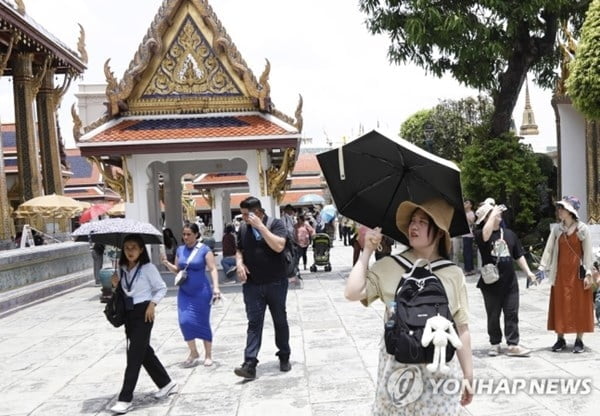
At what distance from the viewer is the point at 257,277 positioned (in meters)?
6.13

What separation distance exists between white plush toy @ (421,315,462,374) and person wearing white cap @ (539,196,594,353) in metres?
4.23

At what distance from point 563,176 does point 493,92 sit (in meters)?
2.81

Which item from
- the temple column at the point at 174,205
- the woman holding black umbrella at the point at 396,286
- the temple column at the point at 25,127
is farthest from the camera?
the temple column at the point at 25,127

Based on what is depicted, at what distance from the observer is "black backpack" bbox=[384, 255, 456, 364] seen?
2.78 metres

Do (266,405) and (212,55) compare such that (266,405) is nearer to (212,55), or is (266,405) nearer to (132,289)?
(132,289)

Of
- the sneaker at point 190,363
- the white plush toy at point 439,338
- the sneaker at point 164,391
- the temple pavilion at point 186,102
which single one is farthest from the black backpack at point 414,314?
the temple pavilion at point 186,102

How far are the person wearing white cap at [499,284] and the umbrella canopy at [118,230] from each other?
3.27m

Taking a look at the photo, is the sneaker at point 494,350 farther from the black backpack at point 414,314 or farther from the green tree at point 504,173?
the green tree at point 504,173

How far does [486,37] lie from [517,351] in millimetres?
9408

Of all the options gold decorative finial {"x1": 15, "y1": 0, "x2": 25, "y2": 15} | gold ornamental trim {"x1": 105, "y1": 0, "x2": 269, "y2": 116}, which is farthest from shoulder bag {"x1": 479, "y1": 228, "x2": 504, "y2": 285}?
gold decorative finial {"x1": 15, "y1": 0, "x2": 25, "y2": 15}

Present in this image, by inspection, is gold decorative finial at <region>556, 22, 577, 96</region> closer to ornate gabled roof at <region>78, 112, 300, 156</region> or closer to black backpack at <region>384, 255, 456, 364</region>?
ornate gabled roof at <region>78, 112, 300, 156</region>

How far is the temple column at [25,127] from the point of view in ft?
66.9

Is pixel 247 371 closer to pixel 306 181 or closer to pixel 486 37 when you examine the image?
pixel 486 37

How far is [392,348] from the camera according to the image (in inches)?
112
